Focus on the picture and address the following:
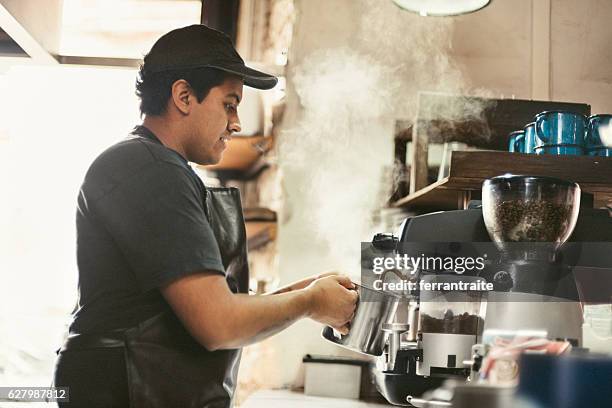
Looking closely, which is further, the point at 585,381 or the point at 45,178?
the point at 45,178

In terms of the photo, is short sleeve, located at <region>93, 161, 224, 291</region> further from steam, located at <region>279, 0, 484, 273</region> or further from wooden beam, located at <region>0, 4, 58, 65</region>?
steam, located at <region>279, 0, 484, 273</region>

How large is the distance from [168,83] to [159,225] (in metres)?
0.38

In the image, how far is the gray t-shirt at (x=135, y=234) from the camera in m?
1.17

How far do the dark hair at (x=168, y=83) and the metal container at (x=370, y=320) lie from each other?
53 centimetres

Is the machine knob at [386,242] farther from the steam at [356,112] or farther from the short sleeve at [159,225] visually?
the steam at [356,112]

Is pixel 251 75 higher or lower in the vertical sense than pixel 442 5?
lower

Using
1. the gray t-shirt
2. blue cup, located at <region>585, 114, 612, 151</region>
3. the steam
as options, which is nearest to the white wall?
the steam

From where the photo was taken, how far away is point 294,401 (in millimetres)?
2135

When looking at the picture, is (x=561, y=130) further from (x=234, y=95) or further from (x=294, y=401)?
(x=294, y=401)

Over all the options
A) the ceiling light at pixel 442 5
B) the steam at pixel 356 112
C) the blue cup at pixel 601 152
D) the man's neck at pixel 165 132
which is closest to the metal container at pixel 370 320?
the man's neck at pixel 165 132

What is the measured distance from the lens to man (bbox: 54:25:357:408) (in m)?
1.17

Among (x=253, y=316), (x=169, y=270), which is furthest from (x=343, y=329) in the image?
(x=169, y=270)

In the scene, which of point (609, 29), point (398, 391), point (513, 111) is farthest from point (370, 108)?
point (398, 391)

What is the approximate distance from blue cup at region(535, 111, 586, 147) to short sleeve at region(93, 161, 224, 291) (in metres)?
1.08
